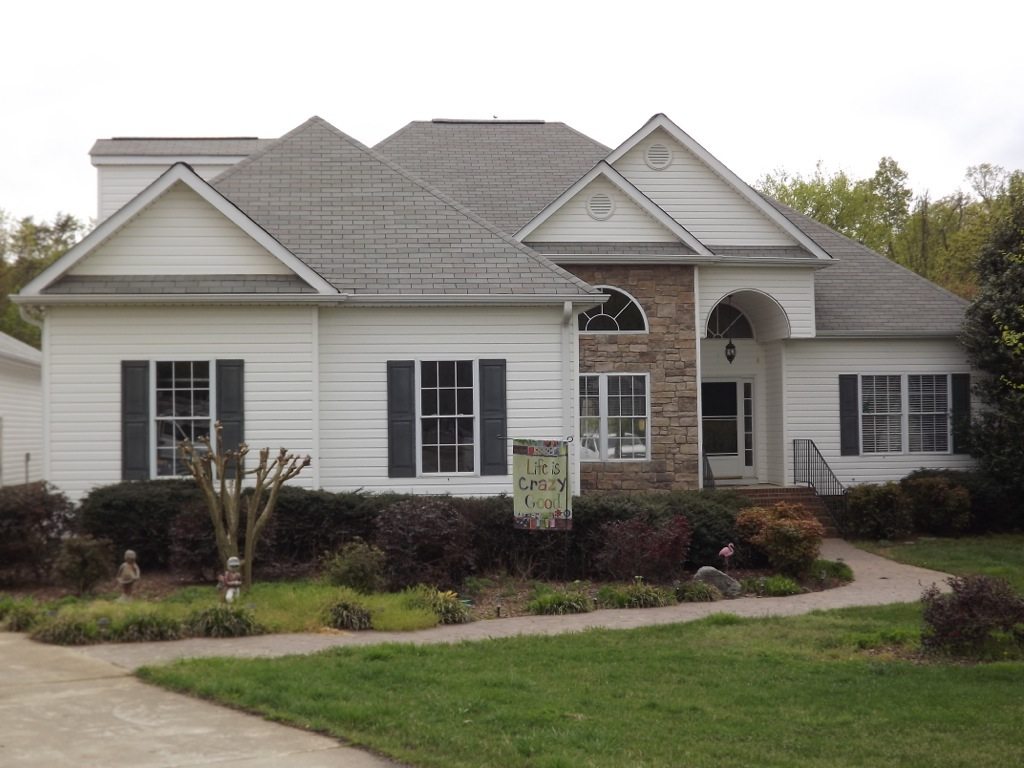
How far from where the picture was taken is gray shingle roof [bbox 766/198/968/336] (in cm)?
2153

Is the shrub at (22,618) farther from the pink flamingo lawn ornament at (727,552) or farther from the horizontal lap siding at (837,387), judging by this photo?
the horizontal lap siding at (837,387)

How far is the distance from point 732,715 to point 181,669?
4.38 metres

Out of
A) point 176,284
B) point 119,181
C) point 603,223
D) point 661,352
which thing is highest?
point 119,181

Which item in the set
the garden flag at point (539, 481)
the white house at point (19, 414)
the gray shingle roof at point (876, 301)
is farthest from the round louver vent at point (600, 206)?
the white house at point (19, 414)

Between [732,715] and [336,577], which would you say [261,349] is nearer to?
[336,577]

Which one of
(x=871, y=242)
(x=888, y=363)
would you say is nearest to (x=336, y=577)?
(x=888, y=363)

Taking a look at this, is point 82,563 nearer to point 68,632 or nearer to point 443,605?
point 68,632

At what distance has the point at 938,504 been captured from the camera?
1977 centimetres

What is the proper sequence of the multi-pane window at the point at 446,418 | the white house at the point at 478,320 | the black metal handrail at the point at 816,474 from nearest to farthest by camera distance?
the white house at the point at 478,320 < the multi-pane window at the point at 446,418 < the black metal handrail at the point at 816,474

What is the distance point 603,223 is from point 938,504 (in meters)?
7.77

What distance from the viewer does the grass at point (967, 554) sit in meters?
15.8

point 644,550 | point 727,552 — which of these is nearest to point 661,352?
point 727,552

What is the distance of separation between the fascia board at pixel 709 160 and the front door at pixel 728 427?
3463mm

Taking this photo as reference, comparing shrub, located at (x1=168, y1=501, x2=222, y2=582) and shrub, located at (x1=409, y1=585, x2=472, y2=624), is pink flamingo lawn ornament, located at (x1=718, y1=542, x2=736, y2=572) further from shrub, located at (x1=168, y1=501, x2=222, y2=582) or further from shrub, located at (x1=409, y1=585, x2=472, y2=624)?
shrub, located at (x1=168, y1=501, x2=222, y2=582)
